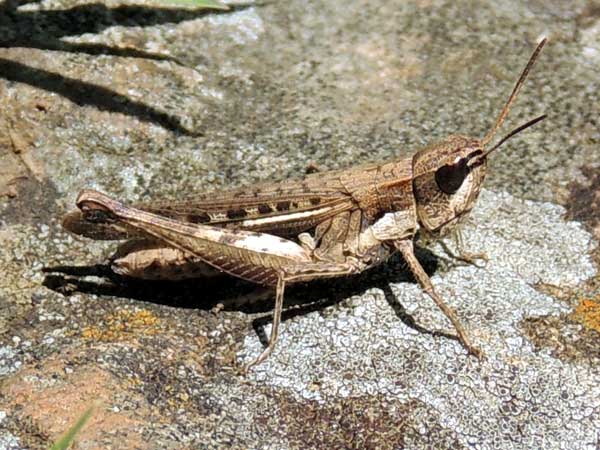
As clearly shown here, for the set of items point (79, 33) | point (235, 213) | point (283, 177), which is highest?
point (79, 33)

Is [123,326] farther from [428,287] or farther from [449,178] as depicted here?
[449,178]

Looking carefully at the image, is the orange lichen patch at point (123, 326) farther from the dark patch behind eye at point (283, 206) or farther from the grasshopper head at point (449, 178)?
the grasshopper head at point (449, 178)

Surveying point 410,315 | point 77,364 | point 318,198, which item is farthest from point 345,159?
point 77,364

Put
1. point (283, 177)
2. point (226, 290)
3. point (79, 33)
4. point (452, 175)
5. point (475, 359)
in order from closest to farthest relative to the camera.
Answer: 1. point (475, 359)
2. point (452, 175)
3. point (226, 290)
4. point (283, 177)
5. point (79, 33)

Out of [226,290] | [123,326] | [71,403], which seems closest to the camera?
[71,403]

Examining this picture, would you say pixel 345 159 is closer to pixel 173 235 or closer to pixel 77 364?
pixel 173 235

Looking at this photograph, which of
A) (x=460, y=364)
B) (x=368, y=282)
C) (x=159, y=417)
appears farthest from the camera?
(x=368, y=282)

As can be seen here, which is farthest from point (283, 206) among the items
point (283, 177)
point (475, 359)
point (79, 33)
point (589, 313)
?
point (79, 33)

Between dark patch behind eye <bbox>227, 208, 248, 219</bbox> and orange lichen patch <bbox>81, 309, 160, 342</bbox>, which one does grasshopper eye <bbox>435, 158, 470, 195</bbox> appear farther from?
orange lichen patch <bbox>81, 309, 160, 342</bbox>
